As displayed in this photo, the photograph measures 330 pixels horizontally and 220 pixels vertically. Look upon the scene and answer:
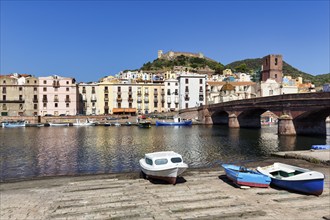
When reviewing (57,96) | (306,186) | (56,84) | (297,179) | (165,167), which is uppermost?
(56,84)

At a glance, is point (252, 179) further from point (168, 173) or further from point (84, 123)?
point (84, 123)

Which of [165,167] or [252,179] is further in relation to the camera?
[165,167]

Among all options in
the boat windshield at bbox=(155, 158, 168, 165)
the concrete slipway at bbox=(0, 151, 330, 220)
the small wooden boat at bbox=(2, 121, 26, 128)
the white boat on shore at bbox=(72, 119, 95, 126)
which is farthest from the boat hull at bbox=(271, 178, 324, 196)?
the small wooden boat at bbox=(2, 121, 26, 128)

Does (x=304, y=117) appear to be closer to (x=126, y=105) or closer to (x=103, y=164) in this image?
(x=103, y=164)

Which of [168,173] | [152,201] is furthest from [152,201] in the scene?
[168,173]

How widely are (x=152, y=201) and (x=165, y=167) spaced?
12.6 feet

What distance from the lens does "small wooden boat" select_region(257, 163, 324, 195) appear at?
16.5 m

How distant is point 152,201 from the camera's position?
15.7 m

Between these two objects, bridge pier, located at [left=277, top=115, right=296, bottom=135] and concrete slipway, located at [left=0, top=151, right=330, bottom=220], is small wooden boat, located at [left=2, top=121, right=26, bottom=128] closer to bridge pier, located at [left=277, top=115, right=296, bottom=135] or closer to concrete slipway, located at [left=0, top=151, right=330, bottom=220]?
concrete slipway, located at [left=0, top=151, right=330, bottom=220]

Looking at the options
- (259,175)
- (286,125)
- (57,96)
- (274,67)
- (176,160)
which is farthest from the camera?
(274,67)

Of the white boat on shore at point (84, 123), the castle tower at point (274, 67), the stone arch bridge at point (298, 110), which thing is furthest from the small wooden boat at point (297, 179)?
the castle tower at point (274, 67)

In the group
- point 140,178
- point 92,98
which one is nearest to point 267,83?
point 92,98

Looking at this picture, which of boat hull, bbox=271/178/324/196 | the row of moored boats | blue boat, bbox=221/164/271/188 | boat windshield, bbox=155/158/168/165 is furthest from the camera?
boat windshield, bbox=155/158/168/165

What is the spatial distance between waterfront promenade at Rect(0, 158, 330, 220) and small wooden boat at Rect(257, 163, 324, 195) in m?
0.47
